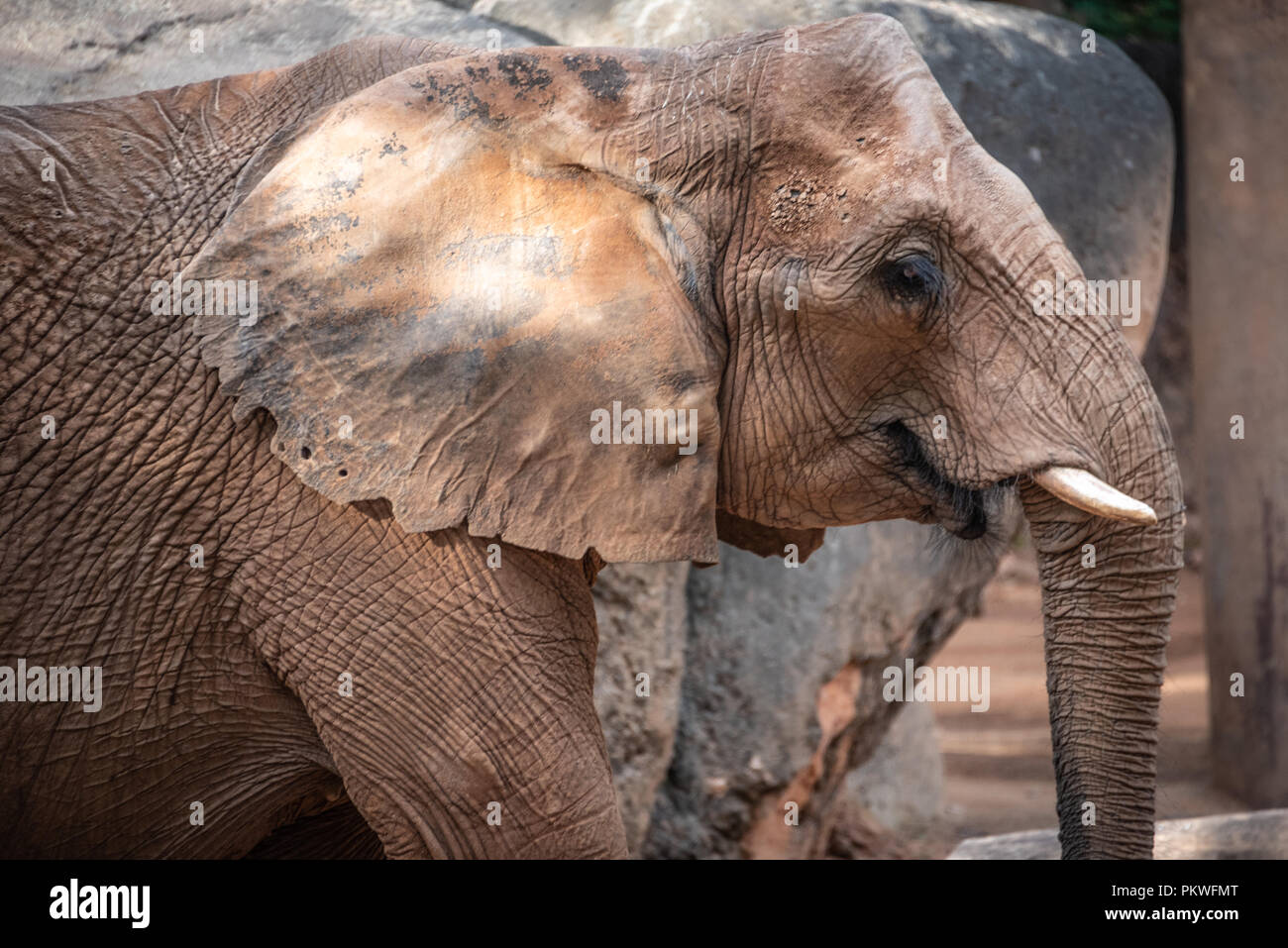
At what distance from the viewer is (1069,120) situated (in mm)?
5055

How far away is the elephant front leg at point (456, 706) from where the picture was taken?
2.56 meters

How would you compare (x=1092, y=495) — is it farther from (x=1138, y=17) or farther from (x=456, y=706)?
(x=1138, y=17)

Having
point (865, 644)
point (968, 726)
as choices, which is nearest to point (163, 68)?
point (865, 644)

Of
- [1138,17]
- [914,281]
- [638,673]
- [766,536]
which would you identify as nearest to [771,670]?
[638,673]

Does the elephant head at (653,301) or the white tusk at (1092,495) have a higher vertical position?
the elephant head at (653,301)

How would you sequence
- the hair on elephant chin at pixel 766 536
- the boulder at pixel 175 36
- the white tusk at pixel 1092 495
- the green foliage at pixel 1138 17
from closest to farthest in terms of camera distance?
the white tusk at pixel 1092 495
the hair on elephant chin at pixel 766 536
the boulder at pixel 175 36
the green foliage at pixel 1138 17

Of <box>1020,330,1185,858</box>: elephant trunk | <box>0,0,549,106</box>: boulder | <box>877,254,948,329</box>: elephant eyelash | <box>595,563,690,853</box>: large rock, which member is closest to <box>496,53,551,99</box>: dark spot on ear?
<box>877,254,948,329</box>: elephant eyelash

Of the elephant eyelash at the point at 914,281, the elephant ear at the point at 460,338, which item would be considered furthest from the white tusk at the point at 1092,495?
the elephant ear at the point at 460,338

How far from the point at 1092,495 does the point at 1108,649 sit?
A: 0.38 metres

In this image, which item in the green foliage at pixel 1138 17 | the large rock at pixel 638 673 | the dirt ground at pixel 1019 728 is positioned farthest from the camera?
the green foliage at pixel 1138 17

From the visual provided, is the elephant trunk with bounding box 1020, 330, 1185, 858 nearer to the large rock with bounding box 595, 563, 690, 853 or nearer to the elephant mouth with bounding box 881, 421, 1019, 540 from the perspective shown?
the elephant mouth with bounding box 881, 421, 1019, 540

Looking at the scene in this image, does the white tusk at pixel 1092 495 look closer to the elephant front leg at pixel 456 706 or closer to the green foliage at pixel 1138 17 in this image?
the elephant front leg at pixel 456 706

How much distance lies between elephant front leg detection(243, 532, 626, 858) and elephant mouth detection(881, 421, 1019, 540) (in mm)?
683

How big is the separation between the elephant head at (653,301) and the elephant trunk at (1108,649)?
1 centimetres
